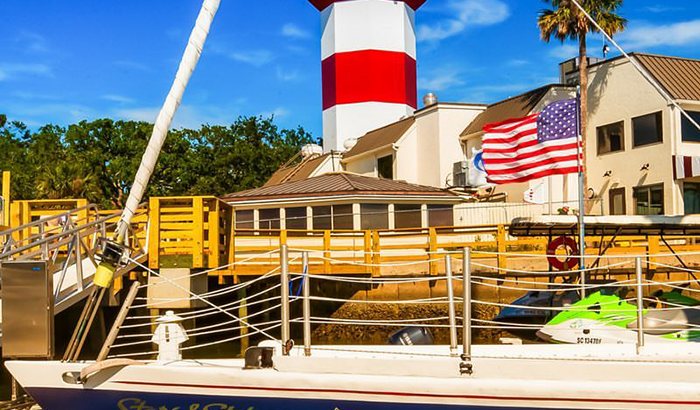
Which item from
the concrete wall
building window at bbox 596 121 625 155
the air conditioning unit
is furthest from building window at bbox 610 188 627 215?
the air conditioning unit

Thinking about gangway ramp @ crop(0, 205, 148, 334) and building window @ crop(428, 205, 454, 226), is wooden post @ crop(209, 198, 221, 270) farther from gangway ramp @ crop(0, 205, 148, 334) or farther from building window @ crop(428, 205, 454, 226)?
building window @ crop(428, 205, 454, 226)

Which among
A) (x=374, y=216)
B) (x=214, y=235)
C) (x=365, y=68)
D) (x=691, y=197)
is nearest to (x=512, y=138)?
(x=214, y=235)

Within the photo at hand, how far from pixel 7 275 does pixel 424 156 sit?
84.0 feet

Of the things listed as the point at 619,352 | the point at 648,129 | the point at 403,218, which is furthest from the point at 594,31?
the point at 619,352

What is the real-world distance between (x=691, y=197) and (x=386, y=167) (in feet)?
41.4

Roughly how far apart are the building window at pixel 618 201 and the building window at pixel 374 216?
29.2 feet

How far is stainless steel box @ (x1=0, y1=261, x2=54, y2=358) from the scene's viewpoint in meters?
7.55

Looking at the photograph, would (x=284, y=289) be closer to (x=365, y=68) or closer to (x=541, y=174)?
(x=541, y=174)

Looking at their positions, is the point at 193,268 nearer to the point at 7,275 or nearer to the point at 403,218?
the point at 7,275

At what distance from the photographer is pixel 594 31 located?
27.8 meters

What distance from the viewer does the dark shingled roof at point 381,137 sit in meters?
32.7

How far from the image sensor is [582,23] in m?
27.0

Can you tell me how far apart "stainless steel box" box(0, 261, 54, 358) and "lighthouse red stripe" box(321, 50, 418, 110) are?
3141 centimetres

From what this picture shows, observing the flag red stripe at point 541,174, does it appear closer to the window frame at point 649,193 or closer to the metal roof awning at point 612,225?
the metal roof awning at point 612,225
